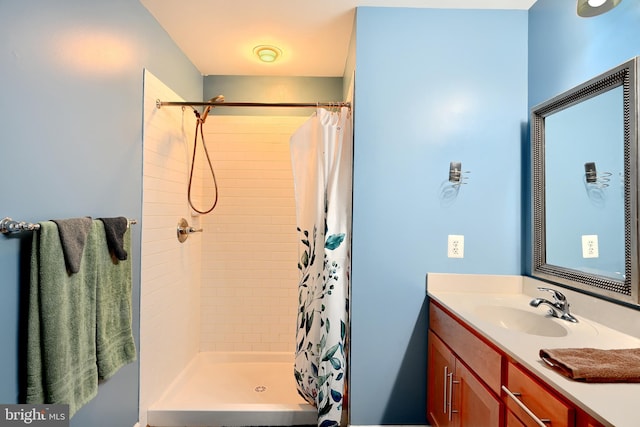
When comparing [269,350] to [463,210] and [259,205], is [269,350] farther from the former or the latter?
[463,210]

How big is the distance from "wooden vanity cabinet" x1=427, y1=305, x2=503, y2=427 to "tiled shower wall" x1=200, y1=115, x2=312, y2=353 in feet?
4.65

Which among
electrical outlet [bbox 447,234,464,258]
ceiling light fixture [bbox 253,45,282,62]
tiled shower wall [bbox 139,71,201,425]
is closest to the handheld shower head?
tiled shower wall [bbox 139,71,201,425]

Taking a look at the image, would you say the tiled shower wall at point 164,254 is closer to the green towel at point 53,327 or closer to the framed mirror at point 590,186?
the green towel at point 53,327

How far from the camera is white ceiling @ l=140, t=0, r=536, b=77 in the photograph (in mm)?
1841

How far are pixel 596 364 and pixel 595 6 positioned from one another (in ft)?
4.04

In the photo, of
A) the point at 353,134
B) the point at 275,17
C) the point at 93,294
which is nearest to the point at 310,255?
the point at 353,134

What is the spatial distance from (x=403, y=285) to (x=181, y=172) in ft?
5.81

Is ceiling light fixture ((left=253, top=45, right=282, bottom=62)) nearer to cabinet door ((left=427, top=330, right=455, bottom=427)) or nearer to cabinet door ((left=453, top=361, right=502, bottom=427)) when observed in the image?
cabinet door ((left=427, top=330, right=455, bottom=427))

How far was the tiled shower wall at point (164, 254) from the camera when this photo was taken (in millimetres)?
1908

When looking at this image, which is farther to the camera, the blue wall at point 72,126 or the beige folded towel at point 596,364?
the blue wall at point 72,126

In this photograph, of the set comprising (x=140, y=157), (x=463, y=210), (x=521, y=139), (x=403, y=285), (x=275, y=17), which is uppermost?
(x=275, y=17)

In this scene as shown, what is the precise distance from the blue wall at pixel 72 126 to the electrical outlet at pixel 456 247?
5.81 ft

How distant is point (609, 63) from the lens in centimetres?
131

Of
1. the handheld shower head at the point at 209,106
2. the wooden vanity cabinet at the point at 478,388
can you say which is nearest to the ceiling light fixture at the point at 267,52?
the handheld shower head at the point at 209,106
